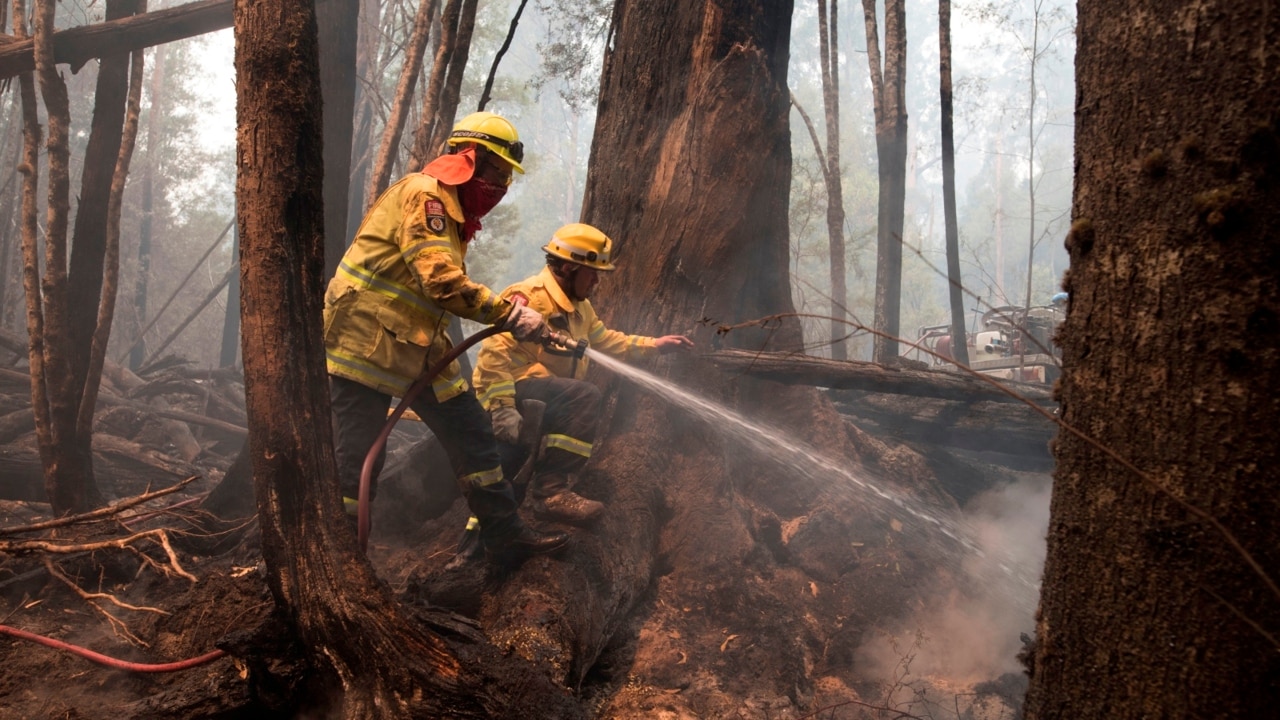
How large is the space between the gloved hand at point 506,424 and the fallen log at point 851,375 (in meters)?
1.67

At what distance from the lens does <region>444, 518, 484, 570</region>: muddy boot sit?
3.83 meters

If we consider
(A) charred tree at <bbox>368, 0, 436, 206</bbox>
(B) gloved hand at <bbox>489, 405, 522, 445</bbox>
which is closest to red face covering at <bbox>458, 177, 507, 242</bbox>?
(B) gloved hand at <bbox>489, 405, 522, 445</bbox>

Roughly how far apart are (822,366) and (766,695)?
2493mm

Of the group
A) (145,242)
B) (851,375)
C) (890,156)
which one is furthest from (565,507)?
(145,242)

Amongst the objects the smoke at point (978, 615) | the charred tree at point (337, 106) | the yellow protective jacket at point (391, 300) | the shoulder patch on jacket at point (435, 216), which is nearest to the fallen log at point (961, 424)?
the smoke at point (978, 615)

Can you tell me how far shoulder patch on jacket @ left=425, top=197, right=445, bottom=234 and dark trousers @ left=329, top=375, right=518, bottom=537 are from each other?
815 mm

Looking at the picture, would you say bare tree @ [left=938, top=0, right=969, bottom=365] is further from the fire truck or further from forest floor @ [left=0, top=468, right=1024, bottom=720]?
forest floor @ [left=0, top=468, right=1024, bottom=720]

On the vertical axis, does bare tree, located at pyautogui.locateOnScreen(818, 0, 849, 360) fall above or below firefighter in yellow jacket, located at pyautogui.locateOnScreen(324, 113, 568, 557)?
above

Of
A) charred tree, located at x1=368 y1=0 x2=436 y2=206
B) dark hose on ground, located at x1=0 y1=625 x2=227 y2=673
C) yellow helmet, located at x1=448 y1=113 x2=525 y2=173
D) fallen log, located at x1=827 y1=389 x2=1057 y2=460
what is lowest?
dark hose on ground, located at x1=0 y1=625 x2=227 y2=673

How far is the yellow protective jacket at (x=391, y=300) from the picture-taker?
11.2ft

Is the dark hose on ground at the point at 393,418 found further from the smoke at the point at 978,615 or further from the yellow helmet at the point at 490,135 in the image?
the smoke at the point at 978,615

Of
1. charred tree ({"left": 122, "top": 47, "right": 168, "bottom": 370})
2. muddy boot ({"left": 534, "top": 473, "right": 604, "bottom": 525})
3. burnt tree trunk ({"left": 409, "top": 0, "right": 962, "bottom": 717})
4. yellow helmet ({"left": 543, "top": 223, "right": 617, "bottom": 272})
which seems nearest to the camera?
muddy boot ({"left": 534, "top": 473, "right": 604, "bottom": 525})

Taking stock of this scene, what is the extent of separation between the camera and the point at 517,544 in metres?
3.78

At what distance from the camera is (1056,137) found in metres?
73.0
